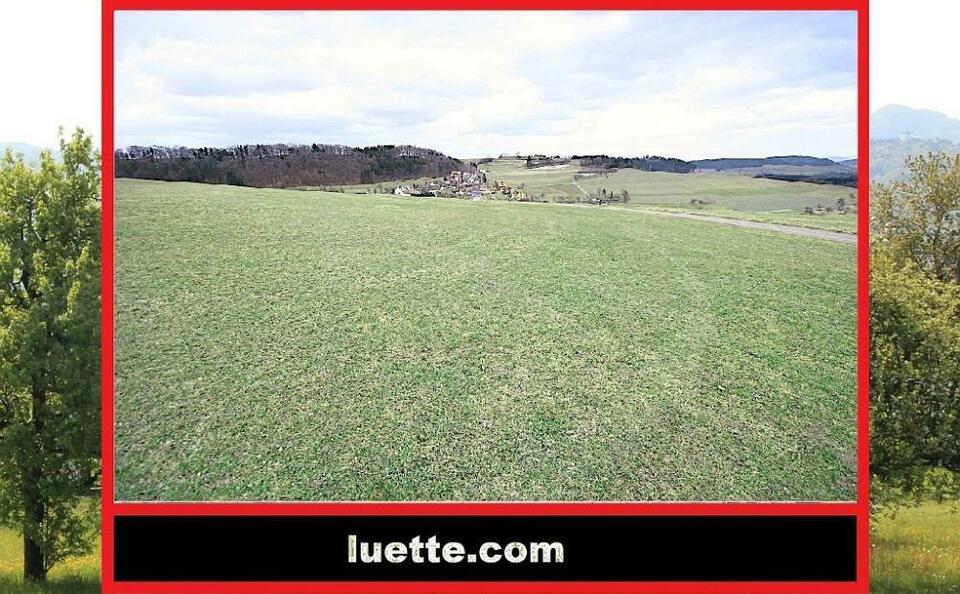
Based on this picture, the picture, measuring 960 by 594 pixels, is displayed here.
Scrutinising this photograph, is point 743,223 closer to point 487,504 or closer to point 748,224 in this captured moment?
point 748,224

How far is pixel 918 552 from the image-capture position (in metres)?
10.9

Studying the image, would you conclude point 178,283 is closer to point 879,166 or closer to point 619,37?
point 619,37

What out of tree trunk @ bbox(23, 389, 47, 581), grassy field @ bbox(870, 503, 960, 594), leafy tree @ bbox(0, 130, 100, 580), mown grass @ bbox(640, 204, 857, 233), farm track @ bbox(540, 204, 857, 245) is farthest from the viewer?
farm track @ bbox(540, 204, 857, 245)

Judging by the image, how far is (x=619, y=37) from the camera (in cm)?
925

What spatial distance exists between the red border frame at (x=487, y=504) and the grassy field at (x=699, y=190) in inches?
75.3

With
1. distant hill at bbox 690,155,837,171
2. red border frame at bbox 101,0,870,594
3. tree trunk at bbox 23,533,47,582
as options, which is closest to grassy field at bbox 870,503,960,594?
red border frame at bbox 101,0,870,594

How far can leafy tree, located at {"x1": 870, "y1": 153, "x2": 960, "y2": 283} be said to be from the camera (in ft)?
40.9

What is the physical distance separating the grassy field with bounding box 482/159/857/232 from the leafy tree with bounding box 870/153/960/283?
254cm

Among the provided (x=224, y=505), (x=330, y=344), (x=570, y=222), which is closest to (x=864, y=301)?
(x=570, y=222)

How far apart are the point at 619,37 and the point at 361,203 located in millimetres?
5948

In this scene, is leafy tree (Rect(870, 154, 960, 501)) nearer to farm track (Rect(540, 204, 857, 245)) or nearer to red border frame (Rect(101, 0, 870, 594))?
farm track (Rect(540, 204, 857, 245))

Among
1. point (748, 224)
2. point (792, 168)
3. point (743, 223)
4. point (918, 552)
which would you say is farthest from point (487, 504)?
point (918, 552)

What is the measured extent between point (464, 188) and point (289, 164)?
279 centimetres

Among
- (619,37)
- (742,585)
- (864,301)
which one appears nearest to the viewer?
(742,585)
